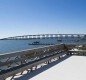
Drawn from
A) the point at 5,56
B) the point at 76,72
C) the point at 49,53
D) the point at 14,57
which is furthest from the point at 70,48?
the point at 5,56

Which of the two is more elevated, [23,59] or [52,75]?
[23,59]

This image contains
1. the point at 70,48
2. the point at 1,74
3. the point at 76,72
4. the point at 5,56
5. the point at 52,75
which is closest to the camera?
the point at 1,74

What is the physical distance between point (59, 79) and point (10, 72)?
5.23 ft

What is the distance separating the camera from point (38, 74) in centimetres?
679

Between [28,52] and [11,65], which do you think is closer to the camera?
[11,65]

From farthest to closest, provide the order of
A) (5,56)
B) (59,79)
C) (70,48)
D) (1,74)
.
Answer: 1. (70,48)
2. (59,79)
3. (5,56)
4. (1,74)

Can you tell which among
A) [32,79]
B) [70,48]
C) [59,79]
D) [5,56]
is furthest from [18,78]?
[70,48]

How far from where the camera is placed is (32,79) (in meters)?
6.11

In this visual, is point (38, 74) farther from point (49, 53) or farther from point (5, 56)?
point (49, 53)

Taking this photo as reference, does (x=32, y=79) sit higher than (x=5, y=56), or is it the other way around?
(x=5, y=56)

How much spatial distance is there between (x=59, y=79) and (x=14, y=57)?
70.9 inches

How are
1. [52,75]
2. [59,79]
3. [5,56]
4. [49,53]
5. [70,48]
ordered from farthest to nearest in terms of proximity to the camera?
[70,48] → [49,53] → [52,75] → [59,79] → [5,56]

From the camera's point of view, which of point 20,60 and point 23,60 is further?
point 23,60

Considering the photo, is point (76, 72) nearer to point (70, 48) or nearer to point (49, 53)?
point (49, 53)
